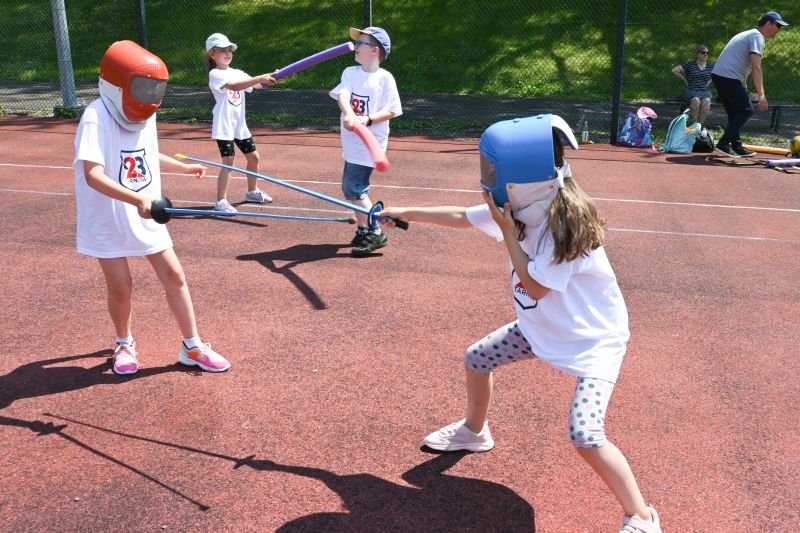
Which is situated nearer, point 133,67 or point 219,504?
point 219,504

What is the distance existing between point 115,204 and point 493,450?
240 cm

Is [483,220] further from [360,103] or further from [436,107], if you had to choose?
[436,107]

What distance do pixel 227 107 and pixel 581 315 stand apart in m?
6.19

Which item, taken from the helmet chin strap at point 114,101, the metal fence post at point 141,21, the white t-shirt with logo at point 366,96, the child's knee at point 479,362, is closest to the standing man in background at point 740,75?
the white t-shirt with logo at point 366,96

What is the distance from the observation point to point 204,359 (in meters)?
5.01

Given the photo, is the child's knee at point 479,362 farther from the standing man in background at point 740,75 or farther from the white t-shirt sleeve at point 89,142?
the standing man in background at point 740,75

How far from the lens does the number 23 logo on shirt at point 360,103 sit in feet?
24.1

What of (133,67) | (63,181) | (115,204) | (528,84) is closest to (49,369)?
(115,204)

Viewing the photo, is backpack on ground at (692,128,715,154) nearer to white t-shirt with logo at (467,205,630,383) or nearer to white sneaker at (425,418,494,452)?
white sneaker at (425,418,494,452)

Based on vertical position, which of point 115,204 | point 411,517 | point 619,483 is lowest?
point 411,517

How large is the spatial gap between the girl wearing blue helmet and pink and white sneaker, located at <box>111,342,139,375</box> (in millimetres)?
2511

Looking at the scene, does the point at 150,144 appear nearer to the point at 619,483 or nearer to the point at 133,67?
the point at 133,67

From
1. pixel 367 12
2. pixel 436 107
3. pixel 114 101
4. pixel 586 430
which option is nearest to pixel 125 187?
pixel 114 101

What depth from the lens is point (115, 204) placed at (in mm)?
4676
